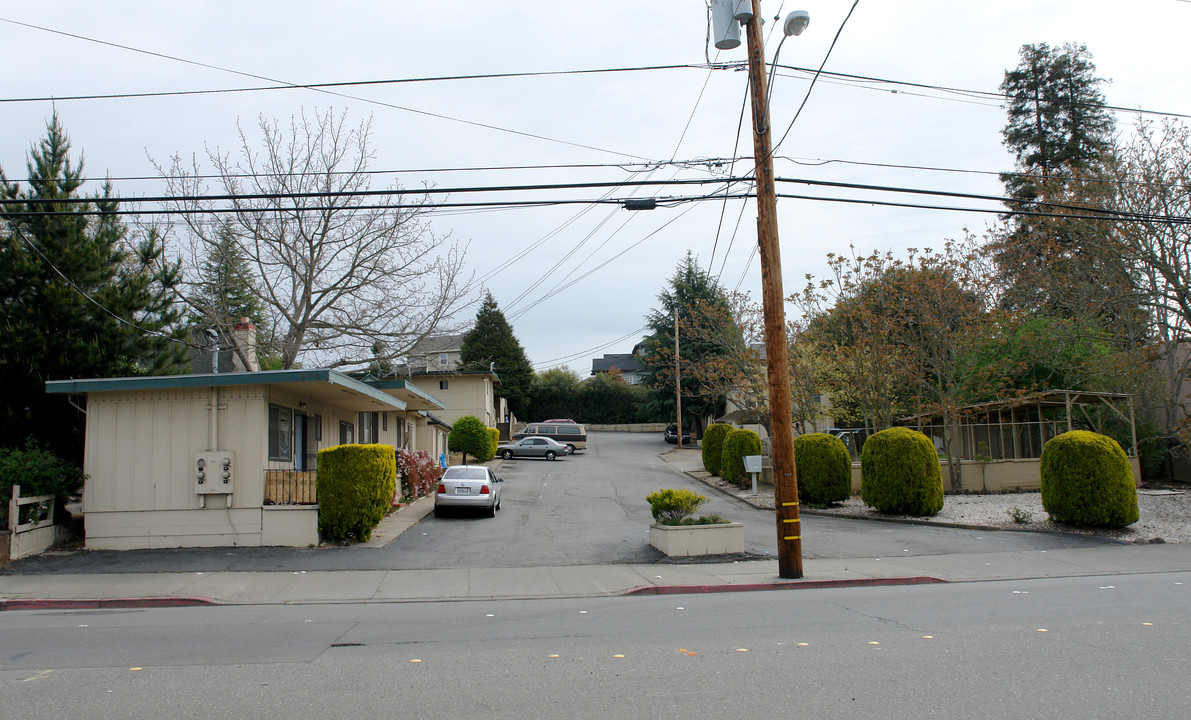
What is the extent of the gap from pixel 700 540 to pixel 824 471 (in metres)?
8.25

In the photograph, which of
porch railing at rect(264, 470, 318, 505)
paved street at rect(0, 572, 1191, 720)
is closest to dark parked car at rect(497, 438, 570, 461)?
porch railing at rect(264, 470, 318, 505)

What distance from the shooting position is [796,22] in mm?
11336

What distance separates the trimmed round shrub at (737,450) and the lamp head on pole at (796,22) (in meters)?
17.3

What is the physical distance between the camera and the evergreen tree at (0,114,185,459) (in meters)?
16.1

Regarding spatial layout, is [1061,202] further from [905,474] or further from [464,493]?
[464,493]

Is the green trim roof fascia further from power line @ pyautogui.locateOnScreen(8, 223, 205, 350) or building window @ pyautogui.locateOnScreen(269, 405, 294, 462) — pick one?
power line @ pyautogui.locateOnScreen(8, 223, 205, 350)

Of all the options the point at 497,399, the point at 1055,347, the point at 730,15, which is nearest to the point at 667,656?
the point at 730,15

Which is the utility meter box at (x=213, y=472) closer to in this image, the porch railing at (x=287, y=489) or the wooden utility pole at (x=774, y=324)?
the porch railing at (x=287, y=489)

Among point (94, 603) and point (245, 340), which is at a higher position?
point (245, 340)

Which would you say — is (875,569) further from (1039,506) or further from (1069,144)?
(1069,144)

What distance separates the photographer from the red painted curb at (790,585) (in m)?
11.8

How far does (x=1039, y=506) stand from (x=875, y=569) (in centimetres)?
978

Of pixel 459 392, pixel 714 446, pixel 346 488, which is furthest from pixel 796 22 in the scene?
pixel 459 392

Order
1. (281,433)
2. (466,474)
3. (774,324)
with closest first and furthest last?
(774,324) → (281,433) → (466,474)
